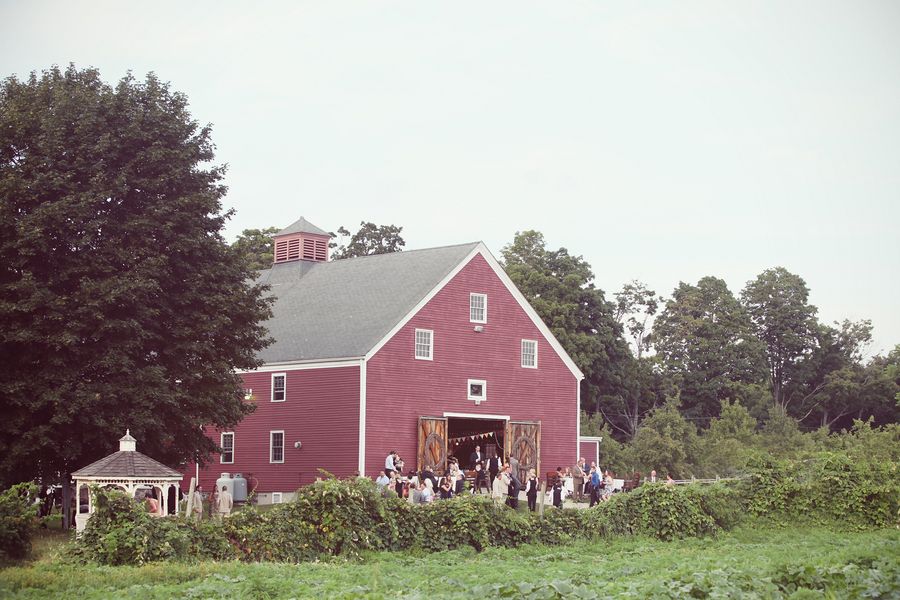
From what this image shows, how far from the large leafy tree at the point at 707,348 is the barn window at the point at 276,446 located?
40151 millimetres

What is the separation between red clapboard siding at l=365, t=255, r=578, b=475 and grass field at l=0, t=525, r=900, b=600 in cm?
1639

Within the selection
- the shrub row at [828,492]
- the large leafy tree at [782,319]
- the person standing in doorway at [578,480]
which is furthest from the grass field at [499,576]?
the large leafy tree at [782,319]

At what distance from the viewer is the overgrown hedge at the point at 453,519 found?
24188 millimetres

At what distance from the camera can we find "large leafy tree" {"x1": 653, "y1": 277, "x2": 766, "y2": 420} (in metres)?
80.1

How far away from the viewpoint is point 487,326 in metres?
47.6

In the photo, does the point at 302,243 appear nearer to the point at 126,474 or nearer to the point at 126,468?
the point at 126,468

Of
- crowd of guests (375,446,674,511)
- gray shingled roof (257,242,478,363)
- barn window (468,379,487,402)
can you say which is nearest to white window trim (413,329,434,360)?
gray shingled roof (257,242,478,363)

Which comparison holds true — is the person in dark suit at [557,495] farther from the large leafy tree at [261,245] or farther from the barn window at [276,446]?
the large leafy tree at [261,245]

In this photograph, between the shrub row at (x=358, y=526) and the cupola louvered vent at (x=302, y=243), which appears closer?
the shrub row at (x=358, y=526)

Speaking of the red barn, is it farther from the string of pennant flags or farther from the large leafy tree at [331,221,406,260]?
the large leafy tree at [331,221,406,260]

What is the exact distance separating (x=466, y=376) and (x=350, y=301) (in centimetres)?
591

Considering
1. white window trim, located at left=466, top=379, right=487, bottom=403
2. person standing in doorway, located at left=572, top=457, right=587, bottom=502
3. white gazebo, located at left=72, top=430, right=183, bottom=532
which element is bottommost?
person standing in doorway, located at left=572, top=457, right=587, bottom=502

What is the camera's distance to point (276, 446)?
46500 millimetres

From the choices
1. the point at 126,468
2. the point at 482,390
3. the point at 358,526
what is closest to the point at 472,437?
the point at 482,390
